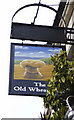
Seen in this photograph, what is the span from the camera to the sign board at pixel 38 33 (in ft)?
14.5

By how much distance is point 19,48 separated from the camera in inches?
210

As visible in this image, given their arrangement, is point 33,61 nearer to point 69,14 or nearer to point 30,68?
point 30,68

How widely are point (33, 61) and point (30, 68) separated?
0.50 feet

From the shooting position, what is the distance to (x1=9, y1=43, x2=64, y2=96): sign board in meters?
4.96

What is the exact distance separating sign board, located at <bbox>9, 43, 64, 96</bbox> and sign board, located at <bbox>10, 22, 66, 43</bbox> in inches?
29.0

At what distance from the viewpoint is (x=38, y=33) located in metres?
4.52

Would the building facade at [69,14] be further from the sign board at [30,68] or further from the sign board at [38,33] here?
the sign board at [38,33]

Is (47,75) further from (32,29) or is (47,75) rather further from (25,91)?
(32,29)

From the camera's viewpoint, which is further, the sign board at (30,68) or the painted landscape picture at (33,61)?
the painted landscape picture at (33,61)

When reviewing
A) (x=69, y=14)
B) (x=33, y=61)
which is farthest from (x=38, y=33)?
(x=69, y=14)

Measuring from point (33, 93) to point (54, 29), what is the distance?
1.19 metres

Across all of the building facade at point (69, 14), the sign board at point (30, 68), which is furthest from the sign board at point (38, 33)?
the building facade at point (69, 14)

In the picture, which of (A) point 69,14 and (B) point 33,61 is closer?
(B) point 33,61

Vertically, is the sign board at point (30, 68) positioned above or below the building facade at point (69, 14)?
below
